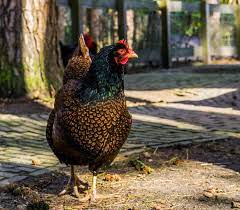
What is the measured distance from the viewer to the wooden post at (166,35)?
52.6 feet

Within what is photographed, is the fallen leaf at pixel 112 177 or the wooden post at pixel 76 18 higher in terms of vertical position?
the wooden post at pixel 76 18

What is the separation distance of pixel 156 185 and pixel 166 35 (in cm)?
1194

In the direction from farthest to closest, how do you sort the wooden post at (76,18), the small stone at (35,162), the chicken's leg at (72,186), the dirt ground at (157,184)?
the wooden post at (76,18) < the small stone at (35,162) < the chicken's leg at (72,186) < the dirt ground at (157,184)

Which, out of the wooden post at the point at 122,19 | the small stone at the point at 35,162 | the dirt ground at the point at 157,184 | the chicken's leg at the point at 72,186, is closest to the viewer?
the dirt ground at the point at 157,184

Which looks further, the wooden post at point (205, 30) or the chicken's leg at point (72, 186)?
the wooden post at point (205, 30)

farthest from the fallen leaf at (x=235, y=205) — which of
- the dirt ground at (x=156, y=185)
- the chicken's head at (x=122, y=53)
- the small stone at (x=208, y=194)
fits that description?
the chicken's head at (x=122, y=53)

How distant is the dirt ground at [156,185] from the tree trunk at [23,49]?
3487 mm

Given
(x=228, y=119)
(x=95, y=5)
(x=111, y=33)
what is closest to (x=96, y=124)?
(x=228, y=119)

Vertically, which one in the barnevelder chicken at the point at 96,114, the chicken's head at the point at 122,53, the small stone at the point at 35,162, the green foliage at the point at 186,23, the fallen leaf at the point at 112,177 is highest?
the green foliage at the point at 186,23

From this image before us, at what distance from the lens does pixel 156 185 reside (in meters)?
4.45

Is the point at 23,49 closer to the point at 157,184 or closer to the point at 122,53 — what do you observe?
the point at 157,184

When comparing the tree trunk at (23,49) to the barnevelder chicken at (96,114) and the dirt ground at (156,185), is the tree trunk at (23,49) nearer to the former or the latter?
the dirt ground at (156,185)

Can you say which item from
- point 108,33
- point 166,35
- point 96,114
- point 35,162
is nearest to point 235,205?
point 96,114

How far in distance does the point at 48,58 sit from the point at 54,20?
0.57 metres
